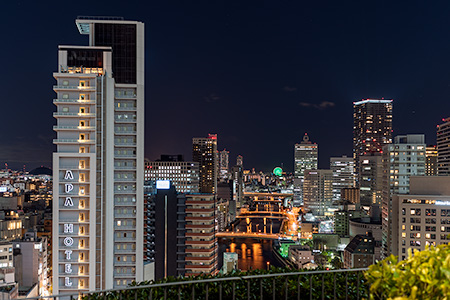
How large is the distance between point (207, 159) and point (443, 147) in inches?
1829

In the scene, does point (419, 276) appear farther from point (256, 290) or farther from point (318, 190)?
point (318, 190)

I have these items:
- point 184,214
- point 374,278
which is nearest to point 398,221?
point 184,214

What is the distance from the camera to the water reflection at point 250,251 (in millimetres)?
36694

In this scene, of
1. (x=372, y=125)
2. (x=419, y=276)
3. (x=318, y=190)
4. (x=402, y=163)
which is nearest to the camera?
(x=419, y=276)

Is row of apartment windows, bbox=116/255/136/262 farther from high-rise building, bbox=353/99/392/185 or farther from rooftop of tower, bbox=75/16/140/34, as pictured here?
high-rise building, bbox=353/99/392/185

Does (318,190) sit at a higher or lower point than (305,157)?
lower

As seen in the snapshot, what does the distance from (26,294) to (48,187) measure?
168 ft

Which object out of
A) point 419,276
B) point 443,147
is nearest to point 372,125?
point 443,147

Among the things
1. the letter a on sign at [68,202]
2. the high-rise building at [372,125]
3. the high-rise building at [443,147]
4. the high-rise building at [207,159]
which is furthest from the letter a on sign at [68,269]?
the high-rise building at [372,125]

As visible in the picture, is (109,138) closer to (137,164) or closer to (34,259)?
(137,164)

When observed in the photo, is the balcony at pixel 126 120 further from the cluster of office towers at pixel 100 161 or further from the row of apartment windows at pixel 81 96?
the row of apartment windows at pixel 81 96

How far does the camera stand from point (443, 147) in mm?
53312

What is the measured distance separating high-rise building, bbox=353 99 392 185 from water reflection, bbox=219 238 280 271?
7476cm

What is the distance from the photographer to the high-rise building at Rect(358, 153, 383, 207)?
6656 centimetres
